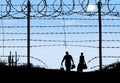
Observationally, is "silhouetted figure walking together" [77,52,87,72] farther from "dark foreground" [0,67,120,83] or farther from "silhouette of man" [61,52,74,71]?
"dark foreground" [0,67,120,83]

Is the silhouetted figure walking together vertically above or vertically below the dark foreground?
below

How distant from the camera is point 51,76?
315 inches

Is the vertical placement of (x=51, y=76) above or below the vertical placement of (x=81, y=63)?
above

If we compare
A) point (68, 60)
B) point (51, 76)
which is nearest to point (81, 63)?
point (68, 60)

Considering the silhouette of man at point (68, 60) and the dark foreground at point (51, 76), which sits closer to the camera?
the dark foreground at point (51, 76)

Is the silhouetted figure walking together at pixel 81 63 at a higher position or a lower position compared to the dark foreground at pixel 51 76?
lower

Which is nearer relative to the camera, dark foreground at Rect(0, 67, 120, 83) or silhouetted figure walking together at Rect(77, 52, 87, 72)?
dark foreground at Rect(0, 67, 120, 83)

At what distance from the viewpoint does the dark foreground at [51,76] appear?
Answer: 797 cm

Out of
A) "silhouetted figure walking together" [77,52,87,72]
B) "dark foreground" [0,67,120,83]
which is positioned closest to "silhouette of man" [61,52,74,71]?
"silhouetted figure walking together" [77,52,87,72]

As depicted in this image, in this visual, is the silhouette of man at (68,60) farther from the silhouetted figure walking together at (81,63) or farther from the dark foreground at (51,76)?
the dark foreground at (51,76)

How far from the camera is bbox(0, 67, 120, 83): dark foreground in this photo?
7969mm

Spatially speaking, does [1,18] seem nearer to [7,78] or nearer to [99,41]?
[99,41]

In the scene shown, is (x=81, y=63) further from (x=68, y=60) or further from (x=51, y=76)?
(x=51, y=76)

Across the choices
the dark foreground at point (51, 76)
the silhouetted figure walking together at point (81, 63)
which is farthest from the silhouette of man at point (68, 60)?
the dark foreground at point (51, 76)
